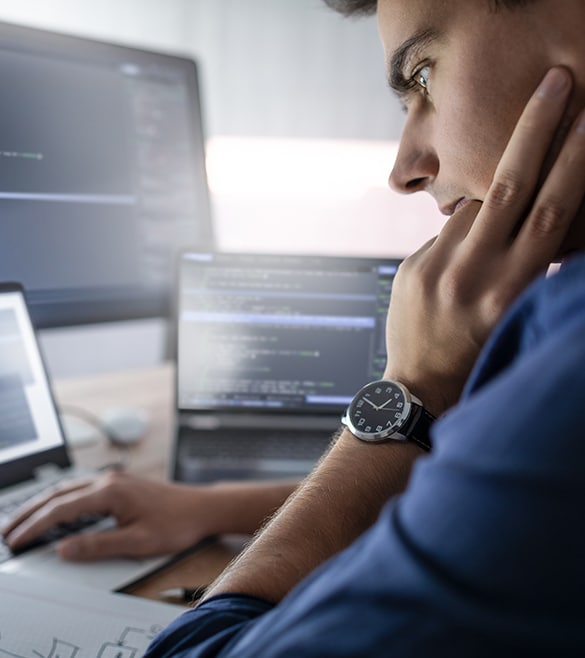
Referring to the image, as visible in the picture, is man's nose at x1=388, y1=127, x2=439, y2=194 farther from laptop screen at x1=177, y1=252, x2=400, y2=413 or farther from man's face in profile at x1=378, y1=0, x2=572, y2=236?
laptop screen at x1=177, y1=252, x2=400, y2=413

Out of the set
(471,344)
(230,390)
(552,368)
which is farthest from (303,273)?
(552,368)

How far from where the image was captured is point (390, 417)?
24.5 inches

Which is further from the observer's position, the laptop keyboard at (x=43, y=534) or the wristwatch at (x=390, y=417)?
the laptop keyboard at (x=43, y=534)

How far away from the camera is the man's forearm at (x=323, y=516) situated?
517 mm

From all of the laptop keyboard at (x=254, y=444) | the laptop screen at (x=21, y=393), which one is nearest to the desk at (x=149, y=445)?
the laptop keyboard at (x=254, y=444)

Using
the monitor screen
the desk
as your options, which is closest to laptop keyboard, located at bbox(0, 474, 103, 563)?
the desk

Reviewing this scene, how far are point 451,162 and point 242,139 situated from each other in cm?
260

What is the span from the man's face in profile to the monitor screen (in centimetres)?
47

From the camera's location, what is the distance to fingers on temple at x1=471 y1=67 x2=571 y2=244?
2.00ft

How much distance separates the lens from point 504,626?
31cm

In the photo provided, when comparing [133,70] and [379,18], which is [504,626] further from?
[133,70]

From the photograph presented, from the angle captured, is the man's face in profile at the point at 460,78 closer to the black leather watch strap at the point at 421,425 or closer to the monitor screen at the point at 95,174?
the black leather watch strap at the point at 421,425

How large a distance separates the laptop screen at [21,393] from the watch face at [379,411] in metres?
0.53

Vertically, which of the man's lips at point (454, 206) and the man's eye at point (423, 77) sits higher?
the man's eye at point (423, 77)
